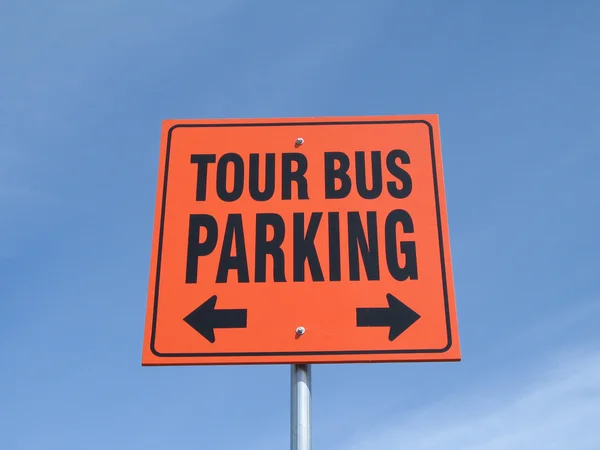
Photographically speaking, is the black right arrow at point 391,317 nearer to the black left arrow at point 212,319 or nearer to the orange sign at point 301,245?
the orange sign at point 301,245

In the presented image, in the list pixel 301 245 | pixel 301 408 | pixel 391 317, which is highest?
pixel 301 245

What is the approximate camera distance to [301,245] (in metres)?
3.27

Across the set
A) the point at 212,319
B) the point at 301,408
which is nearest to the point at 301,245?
the point at 212,319

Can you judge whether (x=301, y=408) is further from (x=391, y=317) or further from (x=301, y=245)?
(x=301, y=245)

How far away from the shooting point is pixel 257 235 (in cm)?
331

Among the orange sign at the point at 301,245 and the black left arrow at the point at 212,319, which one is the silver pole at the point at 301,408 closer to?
the orange sign at the point at 301,245

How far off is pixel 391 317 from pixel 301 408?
1.72 feet

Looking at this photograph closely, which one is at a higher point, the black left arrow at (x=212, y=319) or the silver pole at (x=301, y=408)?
the black left arrow at (x=212, y=319)

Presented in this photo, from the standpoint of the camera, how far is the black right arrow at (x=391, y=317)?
306 centimetres

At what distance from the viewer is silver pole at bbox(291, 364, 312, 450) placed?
2.87 m

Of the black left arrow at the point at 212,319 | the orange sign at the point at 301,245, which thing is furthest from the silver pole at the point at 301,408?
the black left arrow at the point at 212,319

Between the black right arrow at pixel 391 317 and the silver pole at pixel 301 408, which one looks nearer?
the silver pole at pixel 301 408

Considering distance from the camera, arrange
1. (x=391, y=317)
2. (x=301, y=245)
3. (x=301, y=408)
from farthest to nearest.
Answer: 1. (x=301, y=245)
2. (x=391, y=317)
3. (x=301, y=408)

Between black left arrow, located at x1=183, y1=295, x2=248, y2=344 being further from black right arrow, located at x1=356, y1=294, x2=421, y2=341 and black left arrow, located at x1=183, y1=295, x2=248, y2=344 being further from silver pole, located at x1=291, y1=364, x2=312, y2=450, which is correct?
black right arrow, located at x1=356, y1=294, x2=421, y2=341
